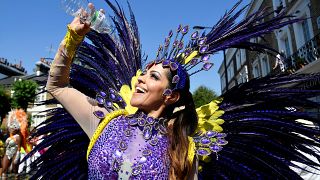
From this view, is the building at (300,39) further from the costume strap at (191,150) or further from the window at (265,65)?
the costume strap at (191,150)

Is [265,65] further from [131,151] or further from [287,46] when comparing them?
[131,151]

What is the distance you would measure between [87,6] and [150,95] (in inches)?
21.6

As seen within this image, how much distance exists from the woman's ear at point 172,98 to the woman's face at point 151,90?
3cm

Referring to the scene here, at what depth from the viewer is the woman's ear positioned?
1.83 metres

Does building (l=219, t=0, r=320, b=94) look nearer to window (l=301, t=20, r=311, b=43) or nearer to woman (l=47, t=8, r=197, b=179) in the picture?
window (l=301, t=20, r=311, b=43)

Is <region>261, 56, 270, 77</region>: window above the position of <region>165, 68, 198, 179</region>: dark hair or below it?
above

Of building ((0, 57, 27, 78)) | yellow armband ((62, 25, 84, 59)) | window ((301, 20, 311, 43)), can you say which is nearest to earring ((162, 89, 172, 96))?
yellow armband ((62, 25, 84, 59))

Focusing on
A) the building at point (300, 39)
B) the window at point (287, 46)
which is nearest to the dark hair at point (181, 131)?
the building at point (300, 39)

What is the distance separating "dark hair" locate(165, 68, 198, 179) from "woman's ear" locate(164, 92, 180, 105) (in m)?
0.02

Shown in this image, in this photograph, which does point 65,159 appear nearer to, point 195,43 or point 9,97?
point 195,43

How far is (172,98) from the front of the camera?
6.08 ft

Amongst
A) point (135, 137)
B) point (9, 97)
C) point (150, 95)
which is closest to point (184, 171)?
point (135, 137)

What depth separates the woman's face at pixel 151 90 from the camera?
5.66 feet

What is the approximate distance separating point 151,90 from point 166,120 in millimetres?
206
